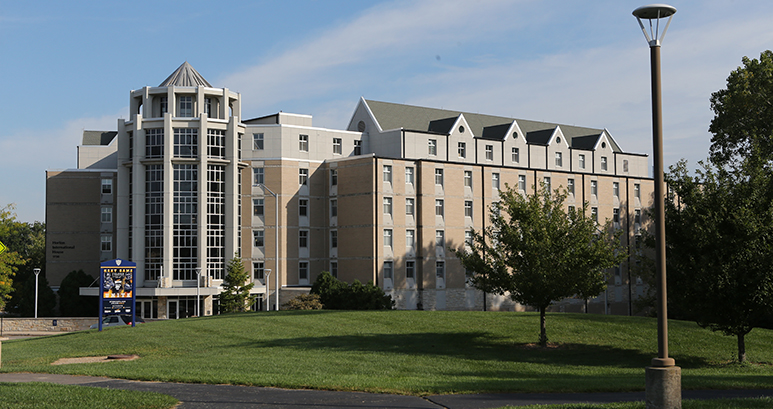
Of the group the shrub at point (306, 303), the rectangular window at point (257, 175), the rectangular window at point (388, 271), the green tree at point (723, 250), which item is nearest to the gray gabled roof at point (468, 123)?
the rectangular window at point (257, 175)

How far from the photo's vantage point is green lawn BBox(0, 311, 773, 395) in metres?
17.7

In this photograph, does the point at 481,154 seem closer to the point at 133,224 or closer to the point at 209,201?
the point at 209,201

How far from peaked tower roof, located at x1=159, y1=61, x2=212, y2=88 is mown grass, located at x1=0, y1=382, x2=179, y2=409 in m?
50.8

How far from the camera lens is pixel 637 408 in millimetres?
12922

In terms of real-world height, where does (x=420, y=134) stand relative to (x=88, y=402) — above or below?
above

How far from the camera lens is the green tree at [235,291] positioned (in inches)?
2132

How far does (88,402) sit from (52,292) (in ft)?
186

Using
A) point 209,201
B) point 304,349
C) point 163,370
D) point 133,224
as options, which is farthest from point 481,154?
point 163,370

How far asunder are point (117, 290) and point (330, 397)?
23684 millimetres

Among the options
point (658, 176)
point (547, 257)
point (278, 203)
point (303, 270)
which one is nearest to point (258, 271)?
point (303, 270)

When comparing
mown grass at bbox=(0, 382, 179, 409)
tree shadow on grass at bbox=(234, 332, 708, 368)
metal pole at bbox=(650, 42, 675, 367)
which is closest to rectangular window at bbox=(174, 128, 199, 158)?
tree shadow on grass at bbox=(234, 332, 708, 368)

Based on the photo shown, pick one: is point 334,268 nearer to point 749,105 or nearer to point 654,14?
point 749,105

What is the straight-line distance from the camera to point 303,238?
6331cm

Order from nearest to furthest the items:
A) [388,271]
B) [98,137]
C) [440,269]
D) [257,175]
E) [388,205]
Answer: [388,271] < [388,205] < [257,175] < [440,269] < [98,137]
